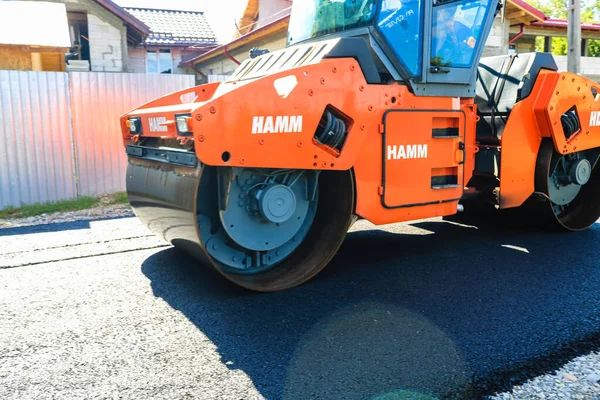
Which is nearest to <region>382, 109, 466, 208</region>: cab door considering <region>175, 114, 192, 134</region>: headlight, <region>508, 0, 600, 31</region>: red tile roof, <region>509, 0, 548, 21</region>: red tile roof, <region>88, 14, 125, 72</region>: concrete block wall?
<region>175, 114, 192, 134</region>: headlight

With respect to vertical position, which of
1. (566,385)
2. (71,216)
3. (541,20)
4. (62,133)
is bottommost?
(566,385)

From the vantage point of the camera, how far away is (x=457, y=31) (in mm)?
4203

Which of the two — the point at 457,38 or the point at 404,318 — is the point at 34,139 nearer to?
the point at 457,38

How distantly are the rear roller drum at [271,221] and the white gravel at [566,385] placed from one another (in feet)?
5.33

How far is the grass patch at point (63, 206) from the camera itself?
A: 22.2 ft

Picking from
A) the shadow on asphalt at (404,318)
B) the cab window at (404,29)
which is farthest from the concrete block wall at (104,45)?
the cab window at (404,29)

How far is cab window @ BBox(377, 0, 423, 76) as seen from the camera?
3.91m

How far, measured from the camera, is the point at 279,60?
4.09 m

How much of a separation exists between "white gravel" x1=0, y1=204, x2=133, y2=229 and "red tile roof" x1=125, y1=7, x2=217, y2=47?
11718 mm

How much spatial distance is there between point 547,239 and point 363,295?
248cm

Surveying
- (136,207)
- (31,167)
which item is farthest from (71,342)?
(31,167)

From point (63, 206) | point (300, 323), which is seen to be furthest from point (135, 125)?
point (63, 206)

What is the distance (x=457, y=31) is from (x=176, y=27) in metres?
17.0

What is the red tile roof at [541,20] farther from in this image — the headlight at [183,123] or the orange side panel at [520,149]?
the headlight at [183,123]
